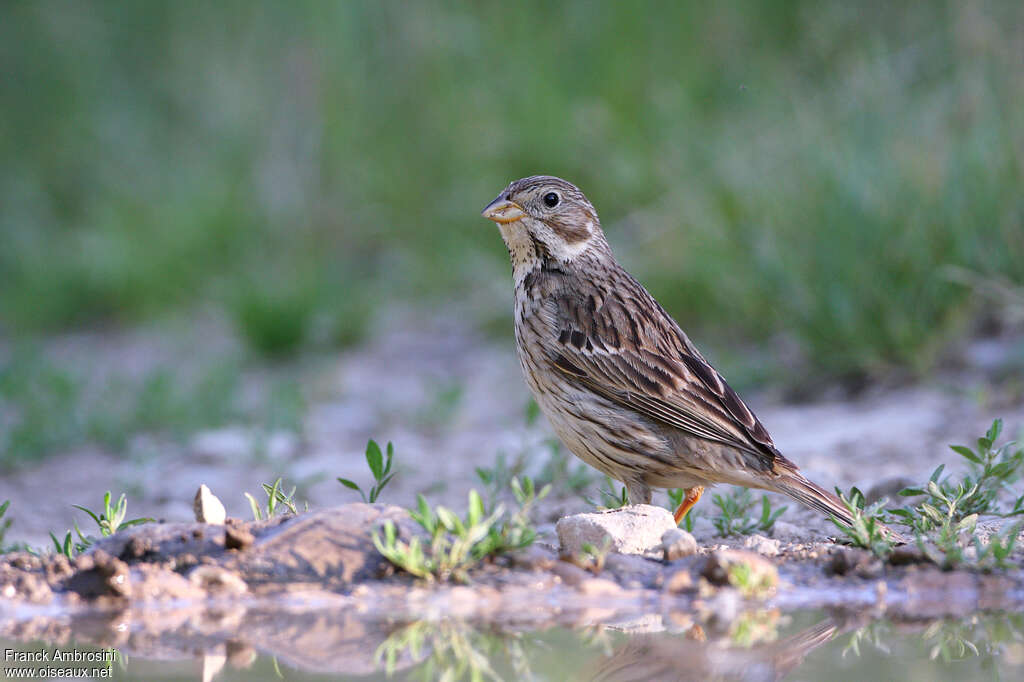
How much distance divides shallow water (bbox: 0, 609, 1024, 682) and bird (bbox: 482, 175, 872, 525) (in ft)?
2.95

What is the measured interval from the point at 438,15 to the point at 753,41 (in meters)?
2.58

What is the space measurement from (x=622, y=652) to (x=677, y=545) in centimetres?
77

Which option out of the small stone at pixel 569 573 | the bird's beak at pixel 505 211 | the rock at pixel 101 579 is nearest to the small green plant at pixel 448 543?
the small stone at pixel 569 573

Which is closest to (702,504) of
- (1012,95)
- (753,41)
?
(1012,95)

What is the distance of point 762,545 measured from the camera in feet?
13.3

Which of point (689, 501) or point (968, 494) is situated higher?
point (689, 501)

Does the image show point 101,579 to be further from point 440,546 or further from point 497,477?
point 497,477

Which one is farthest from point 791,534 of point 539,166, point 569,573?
point 539,166

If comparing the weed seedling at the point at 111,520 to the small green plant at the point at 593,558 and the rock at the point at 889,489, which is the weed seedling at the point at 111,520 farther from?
the rock at the point at 889,489

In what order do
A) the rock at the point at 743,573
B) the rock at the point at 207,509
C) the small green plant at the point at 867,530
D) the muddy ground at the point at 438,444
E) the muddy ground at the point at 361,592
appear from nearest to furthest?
the muddy ground at the point at 361,592 < the rock at the point at 743,573 < the small green plant at the point at 867,530 < the rock at the point at 207,509 < the muddy ground at the point at 438,444

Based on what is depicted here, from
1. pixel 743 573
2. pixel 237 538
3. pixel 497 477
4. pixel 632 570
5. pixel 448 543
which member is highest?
pixel 497 477

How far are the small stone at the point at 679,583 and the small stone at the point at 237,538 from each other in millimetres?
1191

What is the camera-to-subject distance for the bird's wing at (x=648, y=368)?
14.9 ft

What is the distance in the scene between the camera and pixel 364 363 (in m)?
8.77
